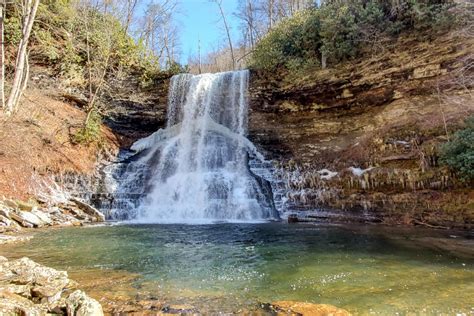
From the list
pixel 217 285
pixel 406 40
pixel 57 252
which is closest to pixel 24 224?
pixel 57 252

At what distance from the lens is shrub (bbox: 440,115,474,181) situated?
9.43 metres

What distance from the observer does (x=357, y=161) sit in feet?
41.6

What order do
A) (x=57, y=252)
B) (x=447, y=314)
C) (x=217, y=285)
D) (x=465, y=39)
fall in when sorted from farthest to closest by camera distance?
1. (x=465, y=39)
2. (x=57, y=252)
3. (x=217, y=285)
4. (x=447, y=314)

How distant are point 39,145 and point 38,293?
11.8 metres

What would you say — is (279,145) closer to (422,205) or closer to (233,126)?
(233,126)

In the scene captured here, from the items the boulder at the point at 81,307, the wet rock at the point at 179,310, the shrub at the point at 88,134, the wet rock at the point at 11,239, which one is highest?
the shrub at the point at 88,134

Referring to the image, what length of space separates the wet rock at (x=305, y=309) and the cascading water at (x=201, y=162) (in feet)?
29.4

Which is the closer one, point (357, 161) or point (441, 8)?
point (441, 8)

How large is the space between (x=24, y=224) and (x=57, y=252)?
4342 millimetres

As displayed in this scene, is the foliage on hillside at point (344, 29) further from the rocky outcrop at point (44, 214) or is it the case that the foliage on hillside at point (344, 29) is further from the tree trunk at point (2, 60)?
the tree trunk at point (2, 60)

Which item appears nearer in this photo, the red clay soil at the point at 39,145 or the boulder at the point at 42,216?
the boulder at the point at 42,216

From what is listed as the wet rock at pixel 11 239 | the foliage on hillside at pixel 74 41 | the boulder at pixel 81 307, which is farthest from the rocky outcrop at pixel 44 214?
the foliage on hillside at pixel 74 41

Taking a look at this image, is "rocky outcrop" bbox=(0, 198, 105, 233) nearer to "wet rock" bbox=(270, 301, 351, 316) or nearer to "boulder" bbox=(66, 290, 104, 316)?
"boulder" bbox=(66, 290, 104, 316)

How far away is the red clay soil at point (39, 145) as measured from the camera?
1202cm
